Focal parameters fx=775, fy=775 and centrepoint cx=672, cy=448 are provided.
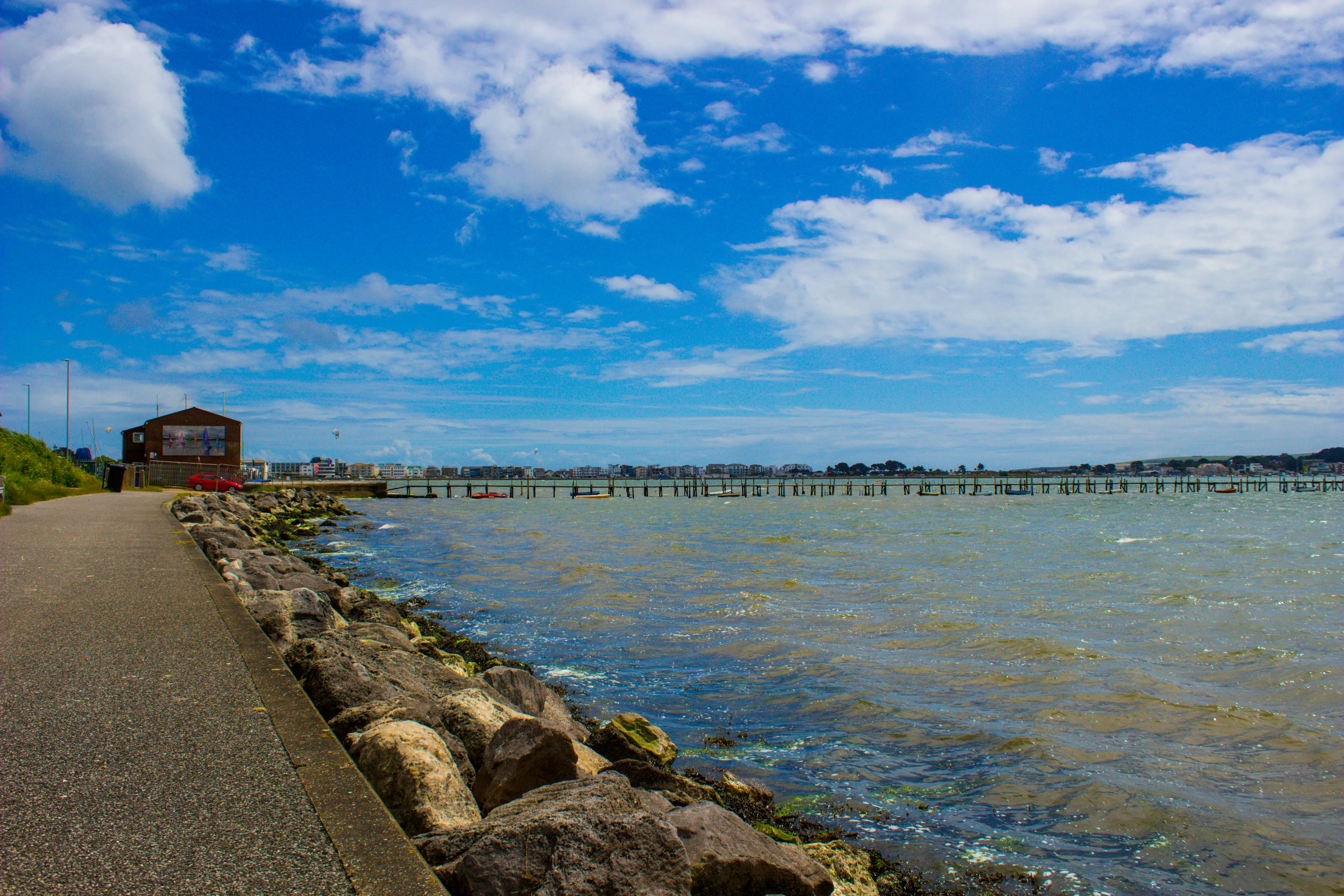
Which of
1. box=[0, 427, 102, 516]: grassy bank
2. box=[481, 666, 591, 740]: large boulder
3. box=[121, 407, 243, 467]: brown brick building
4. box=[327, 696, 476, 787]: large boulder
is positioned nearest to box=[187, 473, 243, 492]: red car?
box=[0, 427, 102, 516]: grassy bank

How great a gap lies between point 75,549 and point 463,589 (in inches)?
244

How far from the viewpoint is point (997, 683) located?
301 inches

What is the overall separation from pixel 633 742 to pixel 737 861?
1844 mm

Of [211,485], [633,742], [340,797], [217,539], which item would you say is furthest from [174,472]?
[340,797]

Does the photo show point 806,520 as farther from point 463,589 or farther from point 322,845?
point 322,845

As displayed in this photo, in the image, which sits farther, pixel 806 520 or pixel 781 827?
pixel 806 520

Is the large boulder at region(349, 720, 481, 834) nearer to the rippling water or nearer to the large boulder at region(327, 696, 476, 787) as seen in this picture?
the large boulder at region(327, 696, 476, 787)

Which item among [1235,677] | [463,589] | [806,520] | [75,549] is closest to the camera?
[1235,677]

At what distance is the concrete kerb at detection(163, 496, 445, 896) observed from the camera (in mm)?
2309

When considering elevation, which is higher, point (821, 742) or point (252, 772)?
point (252, 772)

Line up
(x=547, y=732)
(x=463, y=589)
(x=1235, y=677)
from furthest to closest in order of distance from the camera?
(x=463, y=589) → (x=1235, y=677) → (x=547, y=732)

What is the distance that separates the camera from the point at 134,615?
19.2ft

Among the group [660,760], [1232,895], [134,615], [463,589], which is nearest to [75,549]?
[134,615]

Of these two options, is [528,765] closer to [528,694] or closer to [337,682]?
[337,682]
